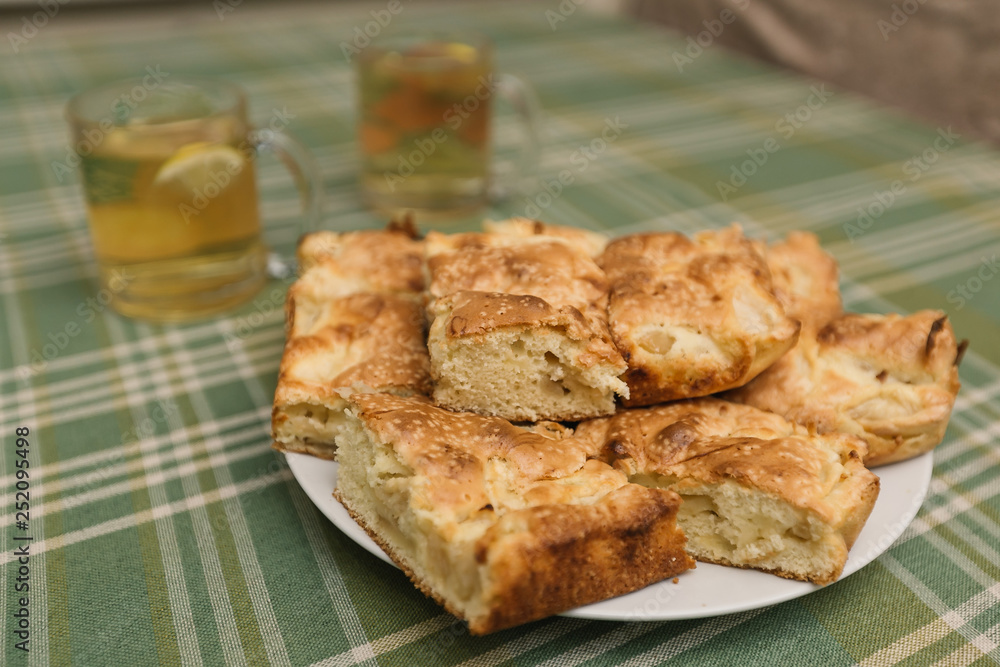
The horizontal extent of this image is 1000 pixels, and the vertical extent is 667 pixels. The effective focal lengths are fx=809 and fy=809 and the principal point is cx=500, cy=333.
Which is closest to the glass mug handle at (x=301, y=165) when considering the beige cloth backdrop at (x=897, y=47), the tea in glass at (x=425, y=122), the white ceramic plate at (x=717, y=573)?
the tea in glass at (x=425, y=122)

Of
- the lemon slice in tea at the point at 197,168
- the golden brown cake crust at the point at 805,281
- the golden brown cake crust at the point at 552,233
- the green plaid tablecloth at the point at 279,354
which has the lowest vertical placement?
the green plaid tablecloth at the point at 279,354

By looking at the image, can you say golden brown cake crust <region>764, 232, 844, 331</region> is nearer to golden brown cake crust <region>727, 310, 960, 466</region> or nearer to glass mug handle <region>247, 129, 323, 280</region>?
golden brown cake crust <region>727, 310, 960, 466</region>

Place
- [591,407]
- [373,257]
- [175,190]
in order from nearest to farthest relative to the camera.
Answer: [591,407]
[373,257]
[175,190]

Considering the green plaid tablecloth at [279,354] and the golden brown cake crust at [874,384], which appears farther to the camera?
the golden brown cake crust at [874,384]

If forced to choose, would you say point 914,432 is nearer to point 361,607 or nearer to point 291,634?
point 361,607

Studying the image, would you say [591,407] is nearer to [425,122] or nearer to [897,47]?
[425,122]

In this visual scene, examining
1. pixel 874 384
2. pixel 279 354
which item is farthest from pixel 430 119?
pixel 874 384

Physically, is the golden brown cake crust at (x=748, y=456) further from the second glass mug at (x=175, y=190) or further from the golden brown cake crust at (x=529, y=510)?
the second glass mug at (x=175, y=190)
